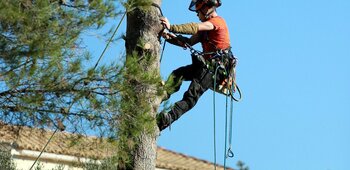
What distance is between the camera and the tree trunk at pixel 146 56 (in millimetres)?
10039

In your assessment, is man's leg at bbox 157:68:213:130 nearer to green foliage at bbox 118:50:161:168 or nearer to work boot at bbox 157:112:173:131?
work boot at bbox 157:112:173:131

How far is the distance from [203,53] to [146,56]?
0.80m

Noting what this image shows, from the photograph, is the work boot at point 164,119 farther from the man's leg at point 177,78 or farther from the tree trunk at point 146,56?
the man's leg at point 177,78

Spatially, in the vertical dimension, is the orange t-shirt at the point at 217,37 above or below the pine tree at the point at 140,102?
above

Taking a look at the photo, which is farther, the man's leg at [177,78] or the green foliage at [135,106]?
the man's leg at [177,78]

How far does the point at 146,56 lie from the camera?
1009cm

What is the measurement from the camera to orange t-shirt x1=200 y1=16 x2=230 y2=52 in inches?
422

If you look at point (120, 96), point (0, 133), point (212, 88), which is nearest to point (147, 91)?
point (120, 96)

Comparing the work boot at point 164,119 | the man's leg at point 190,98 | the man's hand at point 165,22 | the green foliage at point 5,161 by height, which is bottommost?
the work boot at point 164,119

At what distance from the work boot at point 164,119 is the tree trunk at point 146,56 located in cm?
6

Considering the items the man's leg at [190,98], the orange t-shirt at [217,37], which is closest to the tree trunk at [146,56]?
the man's leg at [190,98]

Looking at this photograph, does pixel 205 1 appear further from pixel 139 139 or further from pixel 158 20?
pixel 139 139

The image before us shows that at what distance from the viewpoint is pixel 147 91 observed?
1008cm

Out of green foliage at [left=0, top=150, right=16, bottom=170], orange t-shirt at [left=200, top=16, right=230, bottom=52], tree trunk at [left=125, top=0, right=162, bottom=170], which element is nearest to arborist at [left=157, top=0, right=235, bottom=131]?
orange t-shirt at [left=200, top=16, right=230, bottom=52]
